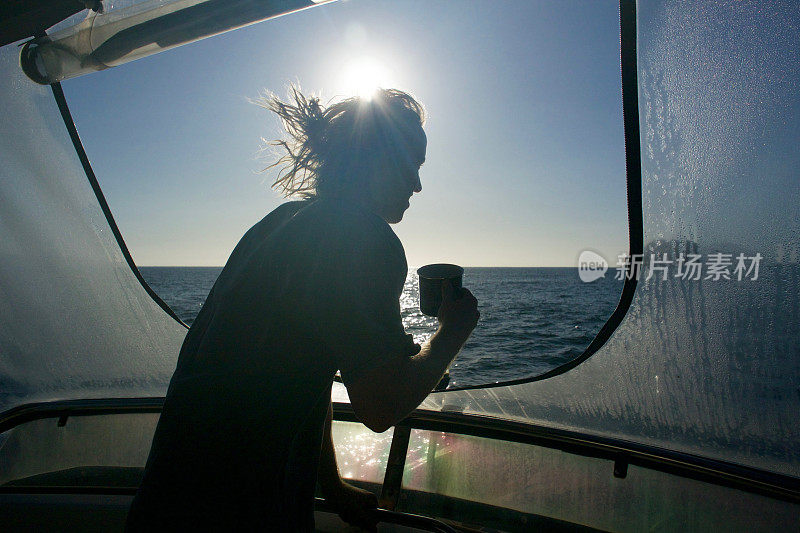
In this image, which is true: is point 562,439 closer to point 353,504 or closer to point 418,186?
point 353,504

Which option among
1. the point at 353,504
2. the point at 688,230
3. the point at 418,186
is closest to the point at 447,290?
the point at 418,186

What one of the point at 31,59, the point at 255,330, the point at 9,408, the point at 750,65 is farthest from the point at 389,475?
the point at 31,59

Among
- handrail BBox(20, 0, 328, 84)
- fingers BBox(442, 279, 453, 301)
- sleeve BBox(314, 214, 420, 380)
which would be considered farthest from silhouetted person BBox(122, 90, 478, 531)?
handrail BBox(20, 0, 328, 84)

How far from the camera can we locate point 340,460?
217 centimetres

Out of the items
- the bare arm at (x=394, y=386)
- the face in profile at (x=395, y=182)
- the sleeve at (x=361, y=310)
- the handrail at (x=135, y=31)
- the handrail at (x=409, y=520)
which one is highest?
the handrail at (x=135, y=31)

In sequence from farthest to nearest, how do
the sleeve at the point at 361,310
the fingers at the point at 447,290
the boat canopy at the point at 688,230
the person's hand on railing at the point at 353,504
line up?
the person's hand on railing at the point at 353,504
the boat canopy at the point at 688,230
the fingers at the point at 447,290
the sleeve at the point at 361,310

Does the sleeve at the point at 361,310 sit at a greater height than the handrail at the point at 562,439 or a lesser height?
greater

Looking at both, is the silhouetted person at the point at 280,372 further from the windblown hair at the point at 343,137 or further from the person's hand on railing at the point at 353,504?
the person's hand on railing at the point at 353,504

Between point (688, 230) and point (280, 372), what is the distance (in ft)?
5.18

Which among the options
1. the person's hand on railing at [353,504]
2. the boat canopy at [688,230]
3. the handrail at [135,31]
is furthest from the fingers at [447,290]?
the handrail at [135,31]

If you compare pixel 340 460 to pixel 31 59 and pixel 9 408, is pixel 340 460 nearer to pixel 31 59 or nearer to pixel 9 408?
pixel 9 408

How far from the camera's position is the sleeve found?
0.75m

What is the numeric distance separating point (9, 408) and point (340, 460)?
2.05 metres

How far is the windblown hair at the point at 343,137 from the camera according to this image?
1.10 meters
